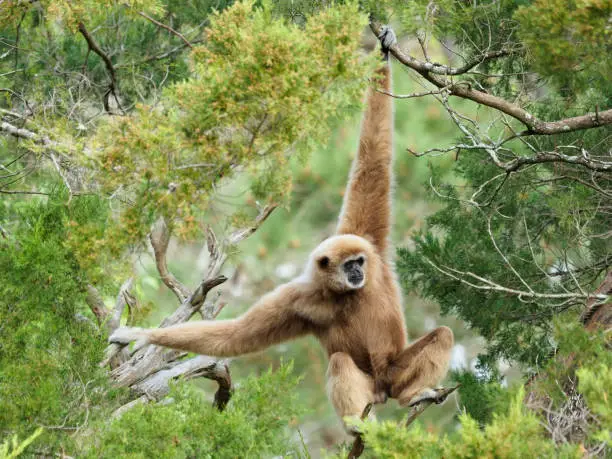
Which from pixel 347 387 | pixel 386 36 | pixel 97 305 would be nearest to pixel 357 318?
pixel 347 387

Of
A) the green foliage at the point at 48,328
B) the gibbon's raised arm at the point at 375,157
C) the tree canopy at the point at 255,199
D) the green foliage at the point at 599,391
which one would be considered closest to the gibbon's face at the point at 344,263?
the gibbon's raised arm at the point at 375,157

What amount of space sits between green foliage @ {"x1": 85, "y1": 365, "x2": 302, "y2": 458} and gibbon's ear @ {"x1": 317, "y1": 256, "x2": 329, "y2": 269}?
3.83 ft

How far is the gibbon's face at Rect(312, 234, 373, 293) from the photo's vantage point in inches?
269

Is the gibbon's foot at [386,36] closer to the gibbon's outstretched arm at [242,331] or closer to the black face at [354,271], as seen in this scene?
the black face at [354,271]

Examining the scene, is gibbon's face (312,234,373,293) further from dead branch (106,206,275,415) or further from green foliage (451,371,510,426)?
green foliage (451,371,510,426)

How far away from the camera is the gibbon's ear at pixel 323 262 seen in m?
6.94

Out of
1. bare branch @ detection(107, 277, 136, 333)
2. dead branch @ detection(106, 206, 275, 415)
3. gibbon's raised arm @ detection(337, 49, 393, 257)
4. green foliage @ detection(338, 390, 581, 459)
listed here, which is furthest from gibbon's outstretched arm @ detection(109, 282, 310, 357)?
green foliage @ detection(338, 390, 581, 459)

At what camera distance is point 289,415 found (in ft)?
19.9

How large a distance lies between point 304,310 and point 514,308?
6.52 ft

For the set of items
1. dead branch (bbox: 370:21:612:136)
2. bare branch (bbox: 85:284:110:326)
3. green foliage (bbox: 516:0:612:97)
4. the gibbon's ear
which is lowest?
bare branch (bbox: 85:284:110:326)

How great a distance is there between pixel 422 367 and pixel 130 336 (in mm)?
2396

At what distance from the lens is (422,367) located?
672cm

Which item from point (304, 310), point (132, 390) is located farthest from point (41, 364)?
point (304, 310)

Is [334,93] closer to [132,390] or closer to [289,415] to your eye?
[289,415]
